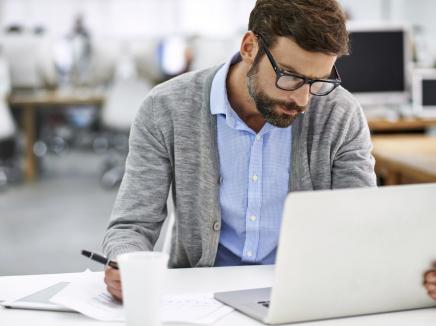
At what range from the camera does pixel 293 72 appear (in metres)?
1.37

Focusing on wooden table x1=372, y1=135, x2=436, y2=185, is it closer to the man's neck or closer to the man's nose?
the man's neck

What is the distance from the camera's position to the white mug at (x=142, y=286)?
0.91 m

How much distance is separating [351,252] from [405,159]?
166cm

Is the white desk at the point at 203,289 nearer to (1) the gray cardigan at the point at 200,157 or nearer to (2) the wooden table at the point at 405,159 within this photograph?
(1) the gray cardigan at the point at 200,157

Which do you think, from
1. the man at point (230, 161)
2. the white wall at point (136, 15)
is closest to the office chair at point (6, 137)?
the man at point (230, 161)

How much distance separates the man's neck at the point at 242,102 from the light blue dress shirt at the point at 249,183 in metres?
0.04

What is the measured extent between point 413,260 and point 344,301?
0.12 meters

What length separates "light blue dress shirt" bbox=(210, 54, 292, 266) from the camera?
1.52 meters

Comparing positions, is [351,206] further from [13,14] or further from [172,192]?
[13,14]

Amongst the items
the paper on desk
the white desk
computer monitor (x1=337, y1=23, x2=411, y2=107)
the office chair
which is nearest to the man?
the white desk

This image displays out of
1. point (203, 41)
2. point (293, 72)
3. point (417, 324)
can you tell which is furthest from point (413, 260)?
point (203, 41)

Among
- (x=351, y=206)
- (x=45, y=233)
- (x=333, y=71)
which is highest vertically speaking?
(x=333, y=71)

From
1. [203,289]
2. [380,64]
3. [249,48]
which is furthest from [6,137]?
[203,289]

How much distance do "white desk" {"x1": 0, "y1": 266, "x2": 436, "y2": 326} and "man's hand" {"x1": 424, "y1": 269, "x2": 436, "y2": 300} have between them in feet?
0.12
